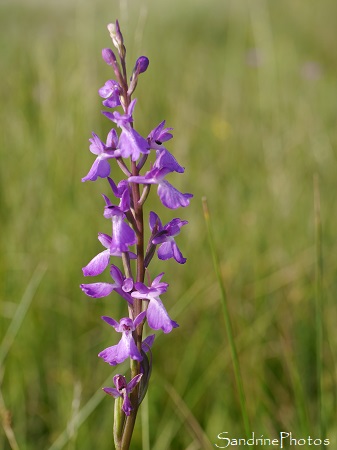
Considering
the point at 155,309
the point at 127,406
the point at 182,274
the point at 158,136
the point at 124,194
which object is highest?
the point at 182,274

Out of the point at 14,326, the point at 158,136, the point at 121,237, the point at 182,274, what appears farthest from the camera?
the point at 182,274

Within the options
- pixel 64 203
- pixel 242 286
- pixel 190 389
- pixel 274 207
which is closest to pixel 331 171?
pixel 274 207

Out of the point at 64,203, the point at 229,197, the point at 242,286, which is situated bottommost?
the point at 242,286

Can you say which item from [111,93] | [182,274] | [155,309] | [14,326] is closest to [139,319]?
[155,309]

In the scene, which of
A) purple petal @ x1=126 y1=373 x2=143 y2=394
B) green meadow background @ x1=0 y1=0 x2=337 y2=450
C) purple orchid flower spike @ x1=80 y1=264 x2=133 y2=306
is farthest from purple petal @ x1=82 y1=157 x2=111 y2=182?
green meadow background @ x1=0 y1=0 x2=337 y2=450

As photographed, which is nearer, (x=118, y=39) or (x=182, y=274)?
(x=118, y=39)

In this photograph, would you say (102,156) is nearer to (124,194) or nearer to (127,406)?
(124,194)

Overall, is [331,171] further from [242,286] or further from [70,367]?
[70,367]
